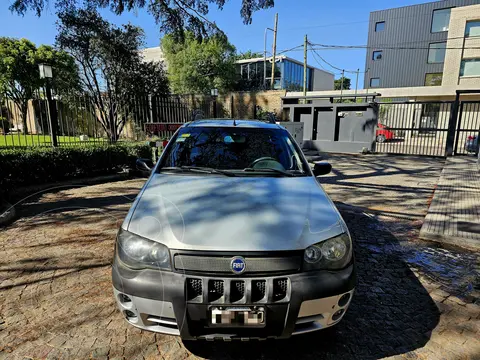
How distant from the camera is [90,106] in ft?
36.3

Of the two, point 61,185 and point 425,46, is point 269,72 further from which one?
point 61,185

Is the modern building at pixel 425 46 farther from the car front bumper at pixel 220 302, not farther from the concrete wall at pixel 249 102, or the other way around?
the car front bumper at pixel 220 302

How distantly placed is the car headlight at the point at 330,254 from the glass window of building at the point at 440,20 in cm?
4010

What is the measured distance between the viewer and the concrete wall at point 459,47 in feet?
88.3

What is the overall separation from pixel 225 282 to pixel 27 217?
4779mm

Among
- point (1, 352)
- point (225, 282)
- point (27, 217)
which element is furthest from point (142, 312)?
point (27, 217)

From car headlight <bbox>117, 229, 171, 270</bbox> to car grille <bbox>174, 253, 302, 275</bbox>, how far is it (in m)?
0.10

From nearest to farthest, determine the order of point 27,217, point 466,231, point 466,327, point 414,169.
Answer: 1. point 466,327
2. point 466,231
3. point 27,217
4. point 414,169

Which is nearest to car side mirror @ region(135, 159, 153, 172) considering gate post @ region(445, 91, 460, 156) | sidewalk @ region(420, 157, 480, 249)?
sidewalk @ region(420, 157, 480, 249)

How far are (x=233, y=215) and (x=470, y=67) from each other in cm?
3448

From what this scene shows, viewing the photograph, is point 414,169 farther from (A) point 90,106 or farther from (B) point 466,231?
(A) point 90,106

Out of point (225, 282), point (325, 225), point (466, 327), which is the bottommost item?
point (466, 327)

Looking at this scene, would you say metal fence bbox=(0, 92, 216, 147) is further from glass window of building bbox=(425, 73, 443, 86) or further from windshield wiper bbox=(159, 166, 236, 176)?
glass window of building bbox=(425, 73, 443, 86)

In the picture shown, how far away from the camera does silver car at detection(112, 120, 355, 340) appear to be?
5.96 feet
